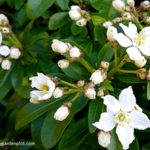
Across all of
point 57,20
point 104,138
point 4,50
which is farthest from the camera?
point 57,20

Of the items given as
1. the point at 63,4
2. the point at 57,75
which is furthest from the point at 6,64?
the point at 63,4

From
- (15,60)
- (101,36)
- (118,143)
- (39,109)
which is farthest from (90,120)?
(15,60)

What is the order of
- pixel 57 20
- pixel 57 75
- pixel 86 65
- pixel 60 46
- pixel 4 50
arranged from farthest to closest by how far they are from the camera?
pixel 57 20 → pixel 4 50 → pixel 57 75 → pixel 86 65 → pixel 60 46

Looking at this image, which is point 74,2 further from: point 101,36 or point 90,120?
point 90,120

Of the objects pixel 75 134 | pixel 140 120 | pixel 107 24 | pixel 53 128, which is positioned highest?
pixel 107 24

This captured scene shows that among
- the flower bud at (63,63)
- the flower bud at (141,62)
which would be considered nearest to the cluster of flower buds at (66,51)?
the flower bud at (63,63)

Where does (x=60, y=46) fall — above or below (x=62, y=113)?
above

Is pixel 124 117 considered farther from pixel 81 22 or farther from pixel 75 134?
pixel 81 22

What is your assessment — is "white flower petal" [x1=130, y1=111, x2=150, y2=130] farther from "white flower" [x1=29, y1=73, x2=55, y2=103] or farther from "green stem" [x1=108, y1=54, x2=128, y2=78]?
"white flower" [x1=29, y1=73, x2=55, y2=103]

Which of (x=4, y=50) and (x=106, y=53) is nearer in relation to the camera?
(x=106, y=53)

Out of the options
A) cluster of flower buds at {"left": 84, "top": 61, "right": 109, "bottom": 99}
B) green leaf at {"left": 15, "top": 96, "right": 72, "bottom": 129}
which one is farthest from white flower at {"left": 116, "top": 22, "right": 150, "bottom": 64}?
green leaf at {"left": 15, "top": 96, "right": 72, "bottom": 129}
